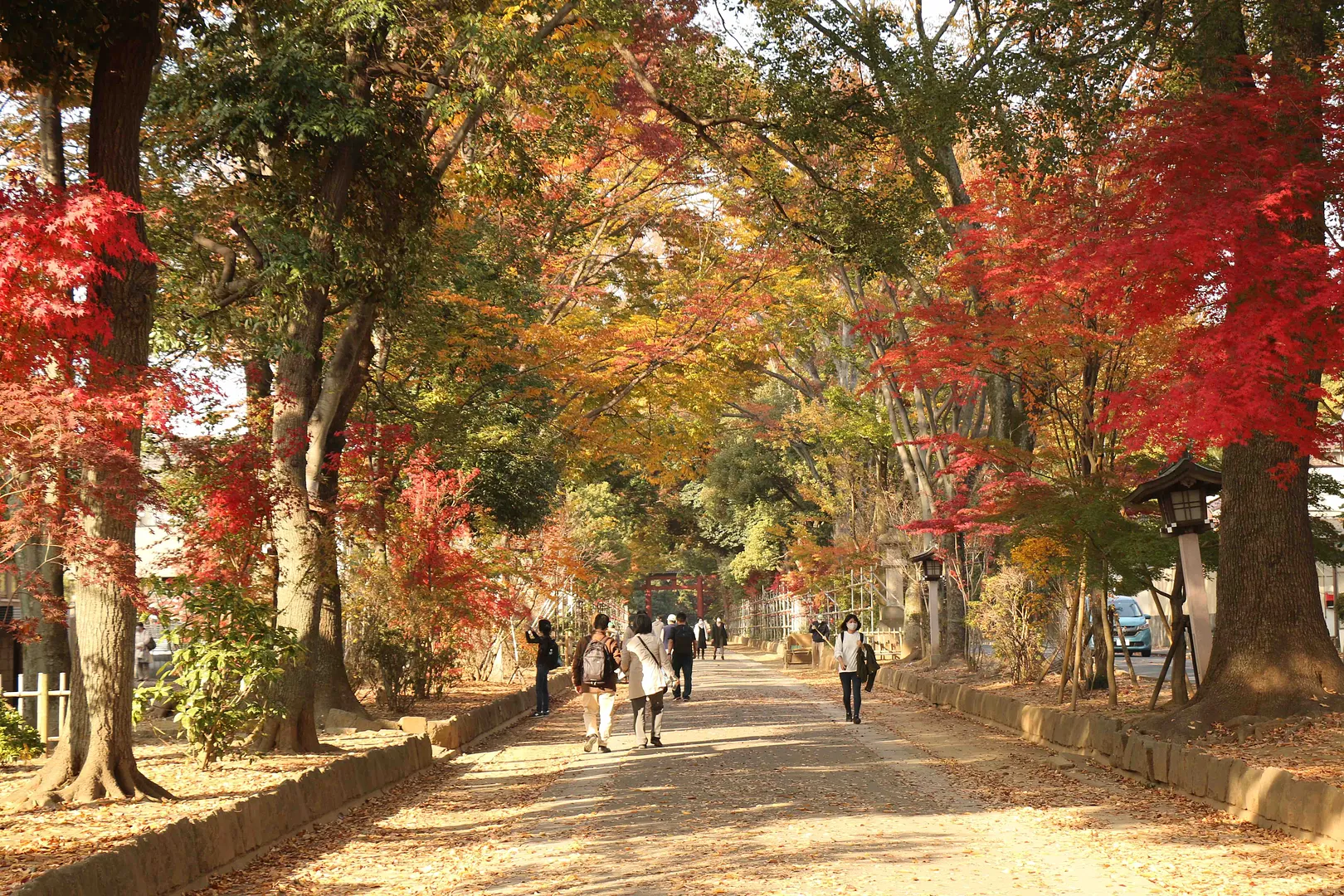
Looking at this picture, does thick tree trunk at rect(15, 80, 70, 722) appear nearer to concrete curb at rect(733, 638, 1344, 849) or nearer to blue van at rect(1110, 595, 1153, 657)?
concrete curb at rect(733, 638, 1344, 849)

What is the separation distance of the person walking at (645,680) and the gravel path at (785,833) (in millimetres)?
737

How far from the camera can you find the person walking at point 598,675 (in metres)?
16.4

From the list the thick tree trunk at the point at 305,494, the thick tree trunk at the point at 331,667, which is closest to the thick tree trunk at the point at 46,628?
the thick tree trunk at the point at 305,494

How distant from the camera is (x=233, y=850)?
850 centimetres

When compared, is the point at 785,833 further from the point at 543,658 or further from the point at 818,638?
the point at 818,638

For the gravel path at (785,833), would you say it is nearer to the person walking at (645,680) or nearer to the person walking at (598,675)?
the person walking at (598,675)

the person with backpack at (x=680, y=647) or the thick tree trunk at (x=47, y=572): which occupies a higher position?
the thick tree trunk at (x=47, y=572)

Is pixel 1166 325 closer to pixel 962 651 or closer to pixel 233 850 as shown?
pixel 962 651

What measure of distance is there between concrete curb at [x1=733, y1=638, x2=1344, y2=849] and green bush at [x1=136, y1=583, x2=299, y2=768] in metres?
7.95

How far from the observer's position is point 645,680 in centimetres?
1678

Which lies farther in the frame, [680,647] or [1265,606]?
[680,647]

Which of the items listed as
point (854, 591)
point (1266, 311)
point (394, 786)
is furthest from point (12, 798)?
point (854, 591)

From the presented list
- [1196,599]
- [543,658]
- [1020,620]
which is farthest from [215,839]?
[1020,620]

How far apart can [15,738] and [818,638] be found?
1162 inches
